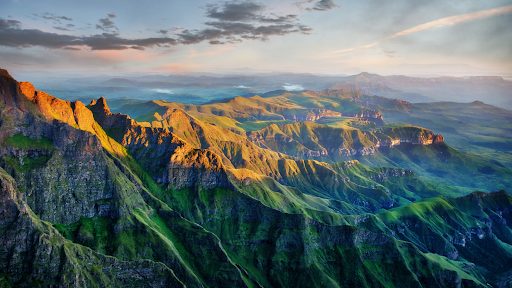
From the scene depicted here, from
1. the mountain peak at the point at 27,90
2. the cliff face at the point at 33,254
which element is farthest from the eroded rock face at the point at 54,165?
the cliff face at the point at 33,254

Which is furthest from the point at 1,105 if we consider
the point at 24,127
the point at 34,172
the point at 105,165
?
the point at 105,165

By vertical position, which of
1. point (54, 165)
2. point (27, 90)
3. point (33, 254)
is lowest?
point (33, 254)

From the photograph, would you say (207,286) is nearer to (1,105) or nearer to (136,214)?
(136,214)

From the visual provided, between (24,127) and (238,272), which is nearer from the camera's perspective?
(24,127)

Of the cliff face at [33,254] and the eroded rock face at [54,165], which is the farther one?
the eroded rock face at [54,165]

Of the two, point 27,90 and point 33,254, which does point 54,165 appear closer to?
point 27,90

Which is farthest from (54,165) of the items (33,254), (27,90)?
(33,254)

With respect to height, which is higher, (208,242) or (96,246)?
(96,246)

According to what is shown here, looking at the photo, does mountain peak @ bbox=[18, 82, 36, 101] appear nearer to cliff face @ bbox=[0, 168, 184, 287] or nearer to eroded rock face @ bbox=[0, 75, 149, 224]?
eroded rock face @ bbox=[0, 75, 149, 224]

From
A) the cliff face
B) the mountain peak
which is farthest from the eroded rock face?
the cliff face

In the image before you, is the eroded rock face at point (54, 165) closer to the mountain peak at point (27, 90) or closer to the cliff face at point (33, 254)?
the mountain peak at point (27, 90)

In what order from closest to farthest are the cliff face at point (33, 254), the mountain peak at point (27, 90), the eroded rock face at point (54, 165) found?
the cliff face at point (33, 254)
the eroded rock face at point (54, 165)
the mountain peak at point (27, 90)
